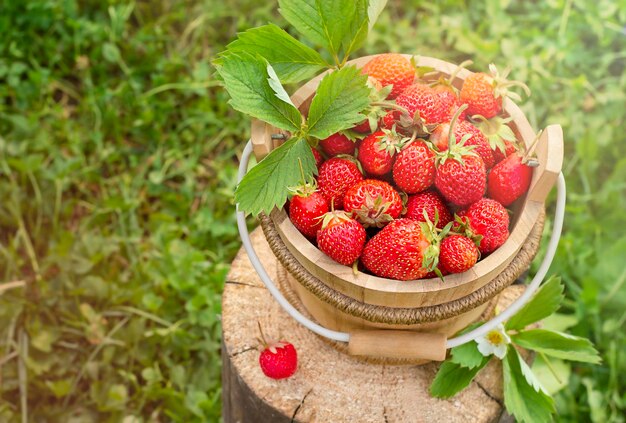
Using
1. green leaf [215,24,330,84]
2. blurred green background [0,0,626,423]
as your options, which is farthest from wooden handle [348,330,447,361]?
blurred green background [0,0,626,423]

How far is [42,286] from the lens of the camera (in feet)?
6.99

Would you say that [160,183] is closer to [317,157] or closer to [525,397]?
[317,157]

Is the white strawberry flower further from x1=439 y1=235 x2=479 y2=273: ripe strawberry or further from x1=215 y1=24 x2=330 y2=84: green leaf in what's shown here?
x1=215 y1=24 x2=330 y2=84: green leaf

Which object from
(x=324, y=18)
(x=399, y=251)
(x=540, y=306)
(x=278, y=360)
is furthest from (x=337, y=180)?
(x=540, y=306)

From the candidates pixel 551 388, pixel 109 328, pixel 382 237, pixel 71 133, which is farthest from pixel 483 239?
pixel 71 133

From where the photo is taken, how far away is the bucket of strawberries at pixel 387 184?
1.13 m

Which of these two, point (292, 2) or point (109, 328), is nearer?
point (292, 2)

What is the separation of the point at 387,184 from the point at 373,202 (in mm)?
57

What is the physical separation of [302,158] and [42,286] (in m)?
1.27

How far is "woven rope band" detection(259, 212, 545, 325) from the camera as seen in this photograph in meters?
1.17

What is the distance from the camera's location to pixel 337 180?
1204mm

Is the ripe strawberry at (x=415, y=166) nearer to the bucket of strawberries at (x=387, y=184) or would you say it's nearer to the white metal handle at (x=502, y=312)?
the bucket of strawberries at (x=387, y=184)

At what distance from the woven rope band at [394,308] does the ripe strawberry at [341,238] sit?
0.26 ft

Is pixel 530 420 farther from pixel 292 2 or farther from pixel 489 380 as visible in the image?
pixel 292 2
